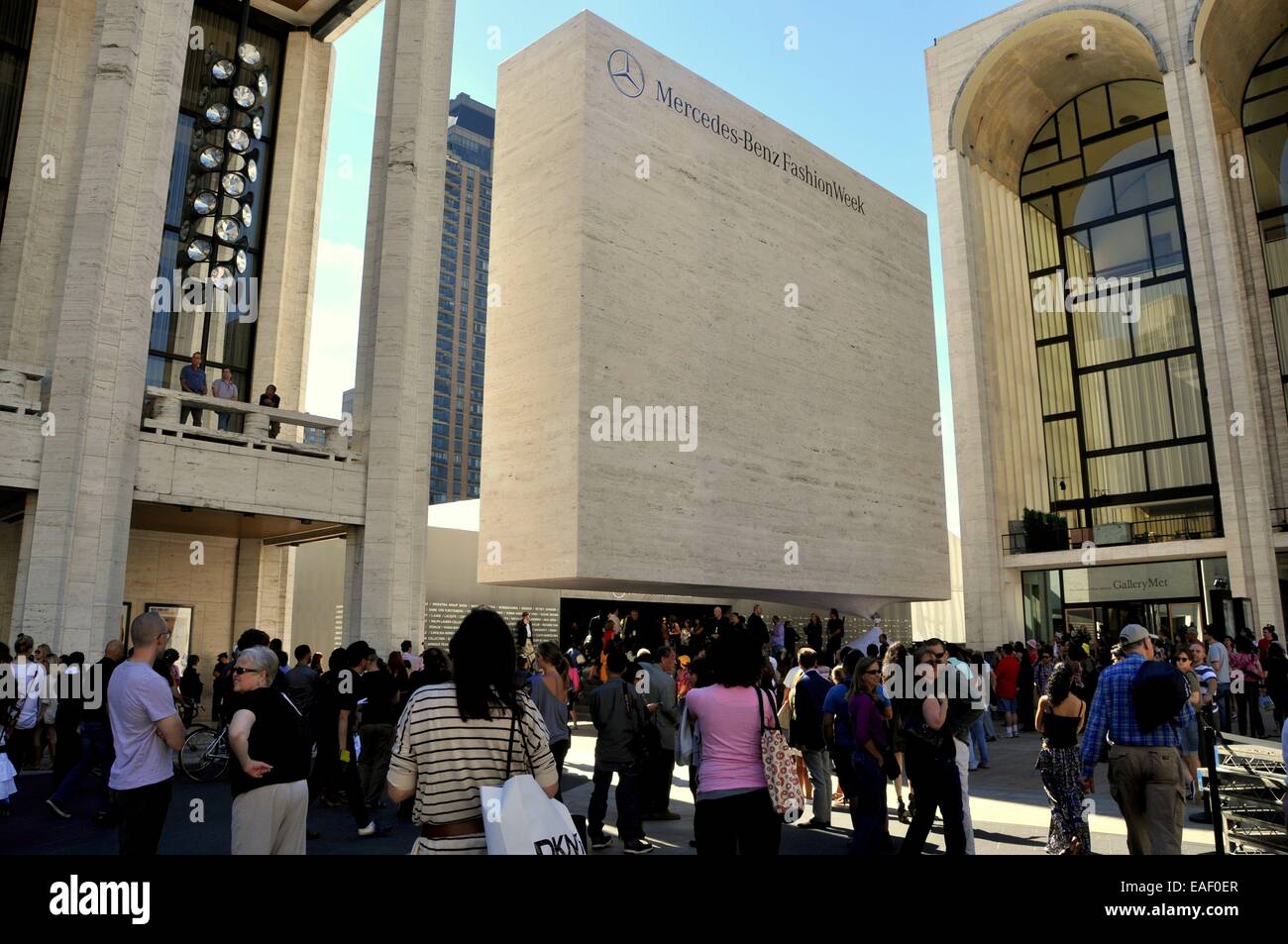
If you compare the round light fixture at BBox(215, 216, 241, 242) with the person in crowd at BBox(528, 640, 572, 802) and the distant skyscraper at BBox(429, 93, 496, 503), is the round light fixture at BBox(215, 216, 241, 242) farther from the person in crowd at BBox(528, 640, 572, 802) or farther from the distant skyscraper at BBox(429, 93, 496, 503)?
the distant skyscraper at BBox(429, 93, 496, 503)

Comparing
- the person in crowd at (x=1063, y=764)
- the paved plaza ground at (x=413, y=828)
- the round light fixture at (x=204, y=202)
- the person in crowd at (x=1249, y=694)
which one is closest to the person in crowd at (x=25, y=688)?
the paved plaza ground at (x=413, y=828)

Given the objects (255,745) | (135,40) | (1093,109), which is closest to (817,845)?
(255,745)

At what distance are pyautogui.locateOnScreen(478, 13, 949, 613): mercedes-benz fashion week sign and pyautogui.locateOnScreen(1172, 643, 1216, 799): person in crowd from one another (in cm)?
1533

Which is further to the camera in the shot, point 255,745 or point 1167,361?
point 1167,361

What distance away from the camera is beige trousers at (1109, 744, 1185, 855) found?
6.21 meters

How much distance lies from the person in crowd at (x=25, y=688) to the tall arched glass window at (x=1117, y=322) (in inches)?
1188

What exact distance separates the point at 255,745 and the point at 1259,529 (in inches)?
1148

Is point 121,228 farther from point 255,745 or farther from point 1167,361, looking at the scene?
point 1167,361

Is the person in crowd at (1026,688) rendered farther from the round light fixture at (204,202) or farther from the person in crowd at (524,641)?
the round light fixture at (204,202)

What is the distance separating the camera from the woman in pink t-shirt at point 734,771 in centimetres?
505

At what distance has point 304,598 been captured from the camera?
85.6 feet

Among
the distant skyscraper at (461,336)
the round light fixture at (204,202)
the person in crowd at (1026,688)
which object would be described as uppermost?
the distant skyscraper at (461,336)

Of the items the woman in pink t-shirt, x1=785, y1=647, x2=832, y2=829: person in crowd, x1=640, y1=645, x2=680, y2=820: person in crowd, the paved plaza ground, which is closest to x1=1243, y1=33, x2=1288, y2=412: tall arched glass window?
the paved plaza ground
